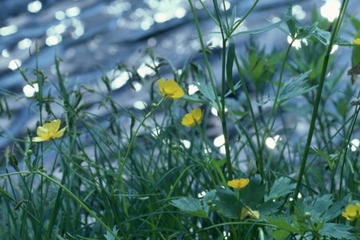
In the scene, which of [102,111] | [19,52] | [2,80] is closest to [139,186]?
[102,111]

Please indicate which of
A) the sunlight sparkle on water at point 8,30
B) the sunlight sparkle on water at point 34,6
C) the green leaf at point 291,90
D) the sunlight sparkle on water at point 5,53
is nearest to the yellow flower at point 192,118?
the green leaf at point 291,90

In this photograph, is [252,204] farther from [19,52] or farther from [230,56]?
[19,52]

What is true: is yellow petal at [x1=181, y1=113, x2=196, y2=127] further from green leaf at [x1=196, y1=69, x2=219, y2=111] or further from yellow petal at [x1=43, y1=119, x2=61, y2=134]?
yellow petal at [x1=43, y1=119, x2=61, y2=134]

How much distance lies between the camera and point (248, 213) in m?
1.36

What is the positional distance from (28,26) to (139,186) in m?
3.82

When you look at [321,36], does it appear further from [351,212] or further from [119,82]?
[119,82]

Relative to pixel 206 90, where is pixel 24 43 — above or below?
below

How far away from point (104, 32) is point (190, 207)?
13.7 ft

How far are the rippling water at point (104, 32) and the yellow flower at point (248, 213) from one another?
3.04m

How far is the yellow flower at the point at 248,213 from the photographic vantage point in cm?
133

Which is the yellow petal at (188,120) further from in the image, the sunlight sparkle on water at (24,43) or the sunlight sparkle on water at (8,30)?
the sunlight sparkle on water at (8,30)

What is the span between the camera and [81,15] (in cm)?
576

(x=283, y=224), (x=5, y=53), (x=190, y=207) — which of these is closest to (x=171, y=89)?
Result: (x=190, y=207)

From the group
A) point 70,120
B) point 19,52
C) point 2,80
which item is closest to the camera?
point 70,120
